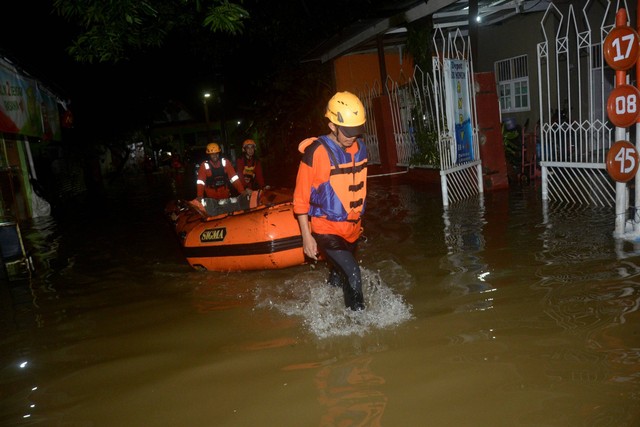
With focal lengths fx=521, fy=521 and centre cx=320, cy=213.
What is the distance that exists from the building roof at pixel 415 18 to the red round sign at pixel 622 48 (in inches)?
147

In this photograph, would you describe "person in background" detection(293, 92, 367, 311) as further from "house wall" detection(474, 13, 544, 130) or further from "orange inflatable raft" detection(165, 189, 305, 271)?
"house wall" detection(474, 13, 544, 130)

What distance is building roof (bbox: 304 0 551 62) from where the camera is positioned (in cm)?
980

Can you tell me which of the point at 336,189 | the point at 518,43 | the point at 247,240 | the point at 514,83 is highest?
the point at 518,43

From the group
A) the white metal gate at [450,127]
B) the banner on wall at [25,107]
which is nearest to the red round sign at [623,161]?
the white metal gate at [450,127]

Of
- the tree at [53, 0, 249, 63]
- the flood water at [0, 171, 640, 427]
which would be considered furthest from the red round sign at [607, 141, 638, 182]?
the tree at [53, 0, 249, 63]

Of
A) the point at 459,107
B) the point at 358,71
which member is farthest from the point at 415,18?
the point at 358,71

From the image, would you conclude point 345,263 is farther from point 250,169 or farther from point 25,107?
→ point 25,107

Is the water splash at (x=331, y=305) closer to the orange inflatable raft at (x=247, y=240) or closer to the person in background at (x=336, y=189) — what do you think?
the person in background at (x=336, y=189)

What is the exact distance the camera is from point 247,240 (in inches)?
233

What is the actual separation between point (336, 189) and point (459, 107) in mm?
5572

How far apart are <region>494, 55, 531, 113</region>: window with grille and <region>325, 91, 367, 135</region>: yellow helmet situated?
35.6 ft

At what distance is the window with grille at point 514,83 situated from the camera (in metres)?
13.4

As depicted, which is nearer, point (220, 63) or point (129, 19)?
point (129, 19)

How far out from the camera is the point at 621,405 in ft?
9.00
